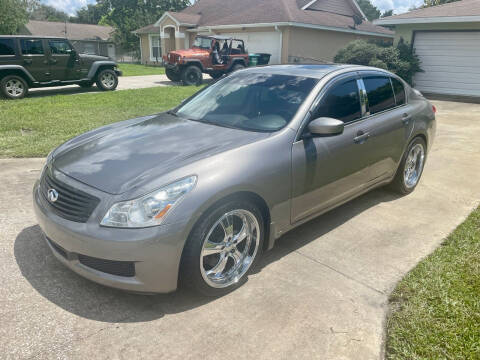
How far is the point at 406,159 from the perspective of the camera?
4.82 metres

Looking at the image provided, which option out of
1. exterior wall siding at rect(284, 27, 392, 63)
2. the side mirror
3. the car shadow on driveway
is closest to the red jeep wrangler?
exterior wall siding at rect(284, 27, 392, 63)

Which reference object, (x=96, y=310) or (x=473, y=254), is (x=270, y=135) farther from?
(x=473, y=254)

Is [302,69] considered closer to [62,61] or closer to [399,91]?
[399,91]

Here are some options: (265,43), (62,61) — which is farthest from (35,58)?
(265,43)

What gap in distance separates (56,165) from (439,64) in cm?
1617

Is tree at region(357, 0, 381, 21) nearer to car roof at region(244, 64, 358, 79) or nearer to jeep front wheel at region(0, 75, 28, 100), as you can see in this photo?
jeep front wheel at region(0, 75, 28, 100)

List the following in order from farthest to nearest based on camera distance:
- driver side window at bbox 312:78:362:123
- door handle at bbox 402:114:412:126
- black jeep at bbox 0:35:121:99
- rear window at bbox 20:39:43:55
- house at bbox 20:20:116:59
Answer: house at bbox 20:20:116:59 → rear window at bbox 20:39:43:55 → black jeep at bbox 0:35:121:99 → door handle at bbox 402:114:412:126 → driver side window at bbox 312:78:362:123

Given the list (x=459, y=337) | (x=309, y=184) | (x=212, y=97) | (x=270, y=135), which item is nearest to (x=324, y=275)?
(x=309, y=184)

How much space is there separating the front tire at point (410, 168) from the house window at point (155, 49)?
3094 centimetres

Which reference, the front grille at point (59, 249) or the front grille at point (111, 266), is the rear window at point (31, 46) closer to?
the front grille at point (59, 249)

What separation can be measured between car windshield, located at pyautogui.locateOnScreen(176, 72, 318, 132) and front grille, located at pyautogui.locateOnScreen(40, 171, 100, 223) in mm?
1425

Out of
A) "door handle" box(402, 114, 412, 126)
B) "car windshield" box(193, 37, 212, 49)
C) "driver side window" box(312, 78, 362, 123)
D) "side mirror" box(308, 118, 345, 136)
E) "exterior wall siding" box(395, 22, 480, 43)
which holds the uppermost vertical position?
"exterior wall siding" box(395, 22, 480, 43)

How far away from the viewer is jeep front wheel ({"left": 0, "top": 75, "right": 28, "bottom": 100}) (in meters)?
11.3

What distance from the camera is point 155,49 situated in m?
33.4
